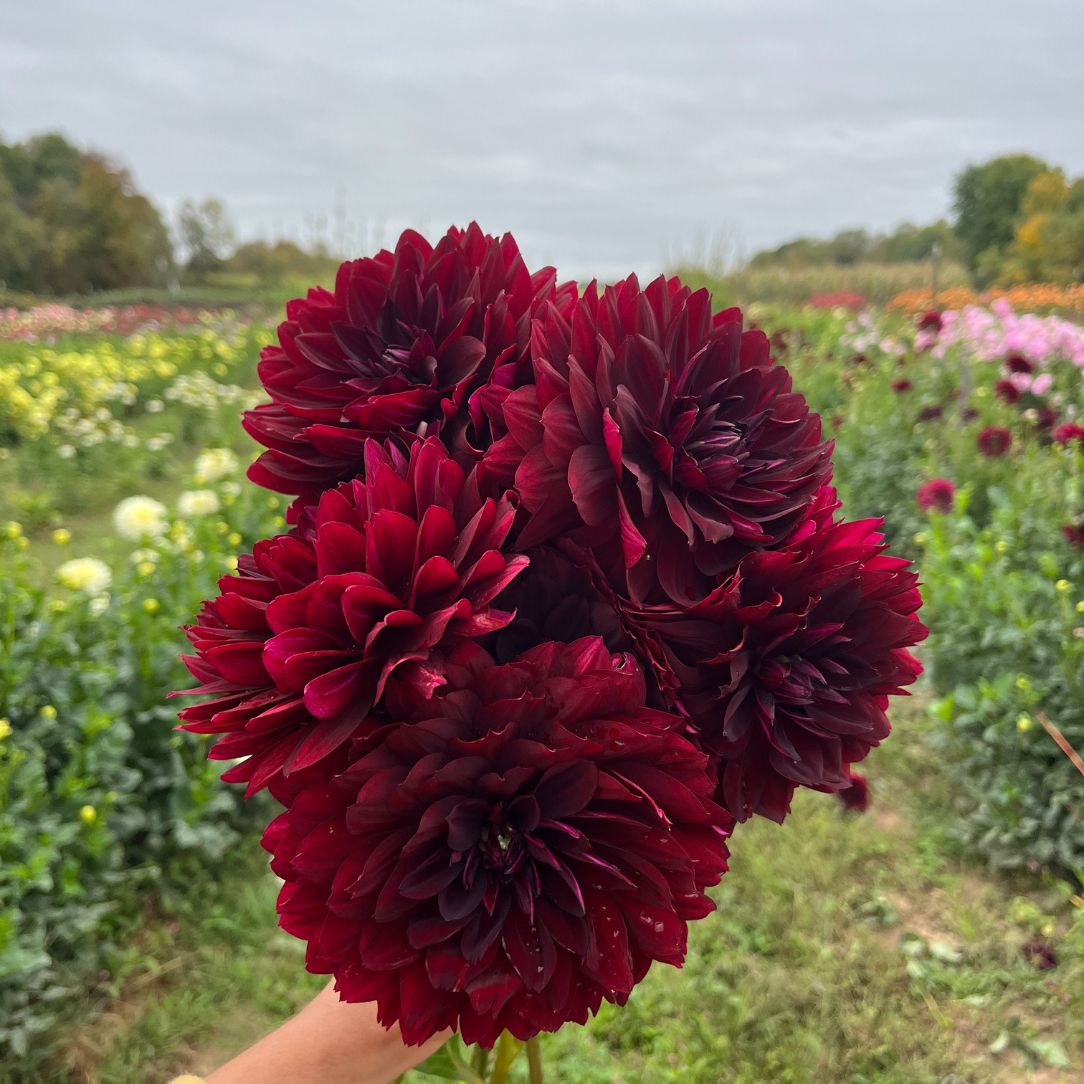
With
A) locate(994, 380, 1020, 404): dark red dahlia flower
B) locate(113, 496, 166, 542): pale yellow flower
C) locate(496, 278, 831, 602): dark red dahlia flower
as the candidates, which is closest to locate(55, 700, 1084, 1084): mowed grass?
locate(113, 496, 166, 542): pale yellow flower

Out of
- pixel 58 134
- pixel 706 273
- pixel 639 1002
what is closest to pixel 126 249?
pixel 58 134

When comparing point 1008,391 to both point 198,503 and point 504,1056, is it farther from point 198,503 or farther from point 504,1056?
point 504,1056

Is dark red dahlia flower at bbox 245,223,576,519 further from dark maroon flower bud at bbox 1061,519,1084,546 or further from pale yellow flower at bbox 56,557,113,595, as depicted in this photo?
dark maroon flower bud at bbox 1061,519,1084,546

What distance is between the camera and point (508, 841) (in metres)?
0.52

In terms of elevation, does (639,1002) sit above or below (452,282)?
below

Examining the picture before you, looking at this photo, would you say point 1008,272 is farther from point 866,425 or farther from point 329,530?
point 329,530

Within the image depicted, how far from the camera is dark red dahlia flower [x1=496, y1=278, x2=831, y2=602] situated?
55cm

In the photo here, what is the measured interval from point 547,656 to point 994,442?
4.42 meters

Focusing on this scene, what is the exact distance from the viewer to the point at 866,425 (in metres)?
5.29

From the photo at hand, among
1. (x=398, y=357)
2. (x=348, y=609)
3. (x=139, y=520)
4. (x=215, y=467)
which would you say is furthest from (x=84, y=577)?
(x=348, y=609)

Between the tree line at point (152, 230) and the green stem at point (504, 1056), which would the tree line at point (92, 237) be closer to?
the tree line at point (152, 230)

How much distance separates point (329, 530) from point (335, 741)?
13 centimetres

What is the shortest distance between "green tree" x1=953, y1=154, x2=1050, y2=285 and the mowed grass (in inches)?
1410

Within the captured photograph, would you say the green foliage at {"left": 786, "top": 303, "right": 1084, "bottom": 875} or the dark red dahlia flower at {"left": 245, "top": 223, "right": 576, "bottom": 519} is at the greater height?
the dark red dahlia flower at {"left": 245, "top": 223, "right": 576, "bottom": 519}
